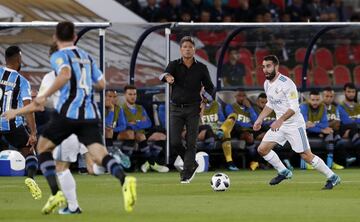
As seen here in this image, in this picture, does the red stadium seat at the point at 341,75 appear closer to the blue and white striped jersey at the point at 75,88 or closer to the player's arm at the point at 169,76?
the player's arm at the point at 169,76

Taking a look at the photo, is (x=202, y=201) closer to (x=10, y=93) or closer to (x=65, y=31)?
(x=65, y=31)

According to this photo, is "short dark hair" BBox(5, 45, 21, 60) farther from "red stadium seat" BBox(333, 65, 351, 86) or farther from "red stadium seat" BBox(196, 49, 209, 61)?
"red stadium seat" BBox(333, 65, 351, 86)

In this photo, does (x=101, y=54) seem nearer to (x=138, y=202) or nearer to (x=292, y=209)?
(x=138, y=202)

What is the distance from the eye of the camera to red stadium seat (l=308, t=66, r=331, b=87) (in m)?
24.6

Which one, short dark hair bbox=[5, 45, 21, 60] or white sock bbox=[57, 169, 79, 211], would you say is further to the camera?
short dark hair bbox=[5, 45, 21, 60]

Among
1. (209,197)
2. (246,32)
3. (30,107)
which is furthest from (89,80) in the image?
(246,32)

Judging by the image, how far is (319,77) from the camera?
81.0ft

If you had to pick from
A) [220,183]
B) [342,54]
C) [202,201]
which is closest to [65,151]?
[202,201]

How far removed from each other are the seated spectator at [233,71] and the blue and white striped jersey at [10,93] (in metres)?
7.26

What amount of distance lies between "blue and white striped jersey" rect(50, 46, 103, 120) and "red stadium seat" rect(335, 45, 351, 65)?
12.6 meters

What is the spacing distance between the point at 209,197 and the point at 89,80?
11.2 ft

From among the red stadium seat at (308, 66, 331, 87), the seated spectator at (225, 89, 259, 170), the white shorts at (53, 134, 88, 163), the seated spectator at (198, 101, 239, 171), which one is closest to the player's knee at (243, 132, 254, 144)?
the seated spectator at (225, 89, 259, 170)

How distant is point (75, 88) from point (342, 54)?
12.9 metres

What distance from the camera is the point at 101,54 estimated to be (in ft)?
72.0
